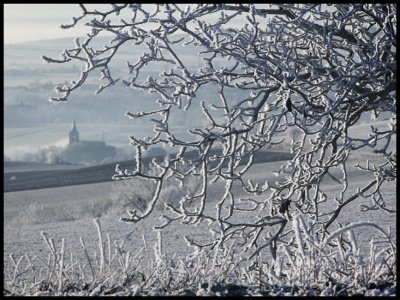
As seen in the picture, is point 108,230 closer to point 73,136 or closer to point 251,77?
point 251,77

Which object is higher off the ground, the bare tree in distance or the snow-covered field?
the bare tree in distance

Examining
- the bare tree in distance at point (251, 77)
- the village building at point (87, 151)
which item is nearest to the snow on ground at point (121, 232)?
the bare tree in distance at point (251, 77)

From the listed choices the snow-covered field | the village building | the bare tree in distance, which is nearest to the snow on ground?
the snow-covered field

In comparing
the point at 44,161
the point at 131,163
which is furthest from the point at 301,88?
the point at 44,161

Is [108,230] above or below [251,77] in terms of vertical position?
below

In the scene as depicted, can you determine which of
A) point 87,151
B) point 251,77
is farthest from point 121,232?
→ point 87,151

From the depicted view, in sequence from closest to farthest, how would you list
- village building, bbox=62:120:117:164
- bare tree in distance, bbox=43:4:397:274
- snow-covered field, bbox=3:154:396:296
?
bare tree in distance, bbox=43:4:397:274, snow-covered field, bbox=3:154:396:296, village building, bbox=62:120:117:164

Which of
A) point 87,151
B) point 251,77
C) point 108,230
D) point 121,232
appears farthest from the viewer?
point 87,151

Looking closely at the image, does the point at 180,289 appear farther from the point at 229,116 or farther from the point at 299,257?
the point at 229,116

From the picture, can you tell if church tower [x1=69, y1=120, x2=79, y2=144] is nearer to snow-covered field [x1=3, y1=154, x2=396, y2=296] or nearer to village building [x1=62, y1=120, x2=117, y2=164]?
village building [x1=62, y1=120, x2=117, y2=164]

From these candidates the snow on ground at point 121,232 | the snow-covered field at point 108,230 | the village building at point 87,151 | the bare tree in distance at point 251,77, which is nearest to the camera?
the bare tree in distance at point 251,77

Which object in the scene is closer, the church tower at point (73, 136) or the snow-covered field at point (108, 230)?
the snow-covered field at point (108, 230)

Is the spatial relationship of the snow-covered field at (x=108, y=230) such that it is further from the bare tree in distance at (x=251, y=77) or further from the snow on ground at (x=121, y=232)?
the bare tree in distance at (x=251, y=77)

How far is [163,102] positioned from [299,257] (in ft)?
5.29
